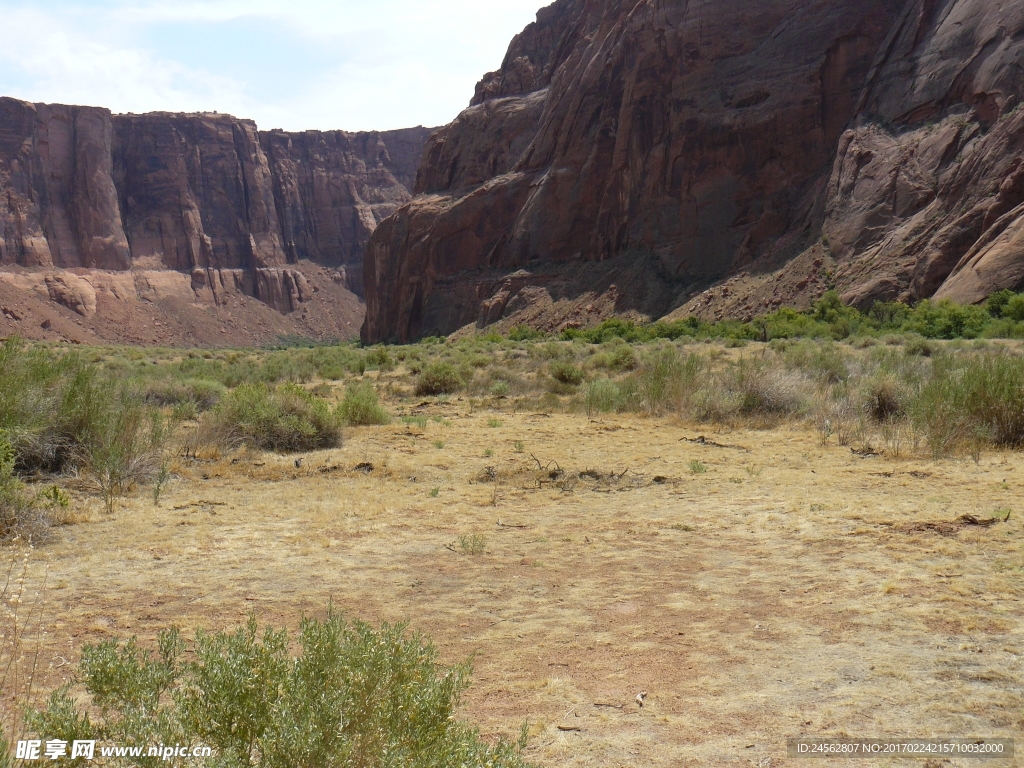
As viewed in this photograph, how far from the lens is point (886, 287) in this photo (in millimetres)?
38969

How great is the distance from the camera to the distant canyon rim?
1559 inches

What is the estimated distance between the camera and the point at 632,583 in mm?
5812

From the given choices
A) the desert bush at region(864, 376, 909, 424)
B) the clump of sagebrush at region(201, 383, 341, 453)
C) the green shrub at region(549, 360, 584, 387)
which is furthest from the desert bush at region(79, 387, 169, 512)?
the green shrub at region(549, 360, 584, 387)

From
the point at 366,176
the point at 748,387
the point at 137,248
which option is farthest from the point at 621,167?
the point at 366,176

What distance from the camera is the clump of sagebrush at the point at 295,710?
2.49 m

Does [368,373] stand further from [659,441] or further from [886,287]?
[886,287]

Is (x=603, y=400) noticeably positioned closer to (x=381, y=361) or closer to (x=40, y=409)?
(x=40, y=409)

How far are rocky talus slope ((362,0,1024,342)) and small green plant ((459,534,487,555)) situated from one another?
3360cm

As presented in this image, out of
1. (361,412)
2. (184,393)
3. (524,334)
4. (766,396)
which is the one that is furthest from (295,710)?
(524,334)

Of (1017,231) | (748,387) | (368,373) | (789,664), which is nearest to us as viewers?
(789,664)

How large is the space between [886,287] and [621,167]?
24.7m

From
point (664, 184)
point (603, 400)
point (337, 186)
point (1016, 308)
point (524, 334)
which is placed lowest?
point (603, 400)

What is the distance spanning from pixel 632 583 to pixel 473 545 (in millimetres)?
1543

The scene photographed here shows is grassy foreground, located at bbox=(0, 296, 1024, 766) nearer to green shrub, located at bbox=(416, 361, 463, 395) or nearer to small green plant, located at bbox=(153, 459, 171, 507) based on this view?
small green plant, located at bbox=(153, 459, 171, 507)
